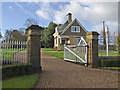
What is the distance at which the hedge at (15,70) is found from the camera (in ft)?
15.1

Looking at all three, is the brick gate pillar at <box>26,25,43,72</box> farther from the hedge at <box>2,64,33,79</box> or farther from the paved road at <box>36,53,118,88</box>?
the paved road at <box>36,53,118,88</box>

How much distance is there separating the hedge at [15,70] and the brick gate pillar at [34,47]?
514mm

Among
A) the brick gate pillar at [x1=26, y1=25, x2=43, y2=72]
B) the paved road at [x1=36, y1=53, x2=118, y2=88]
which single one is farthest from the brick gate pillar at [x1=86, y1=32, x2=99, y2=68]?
the brick gate pillar at [x1=26, y1=25, x2=43, y2=72]

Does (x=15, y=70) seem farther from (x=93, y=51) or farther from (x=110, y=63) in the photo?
(x=110, y=63)

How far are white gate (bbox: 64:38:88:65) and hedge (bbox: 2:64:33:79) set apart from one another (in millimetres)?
4605

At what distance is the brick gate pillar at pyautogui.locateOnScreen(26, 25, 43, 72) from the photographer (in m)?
5.95

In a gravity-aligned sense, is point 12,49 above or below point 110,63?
above

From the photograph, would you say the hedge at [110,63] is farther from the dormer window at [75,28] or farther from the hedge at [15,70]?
the dormer window at [75,28]

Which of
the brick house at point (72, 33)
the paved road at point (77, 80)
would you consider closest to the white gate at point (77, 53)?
the paved road at point (77, 80)

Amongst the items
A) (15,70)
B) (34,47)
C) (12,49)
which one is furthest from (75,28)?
(15,70)

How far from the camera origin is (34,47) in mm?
6027

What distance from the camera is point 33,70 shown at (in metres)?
5.95

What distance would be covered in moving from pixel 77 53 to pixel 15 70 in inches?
226

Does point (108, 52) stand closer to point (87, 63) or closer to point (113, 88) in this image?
point (87, 63)
